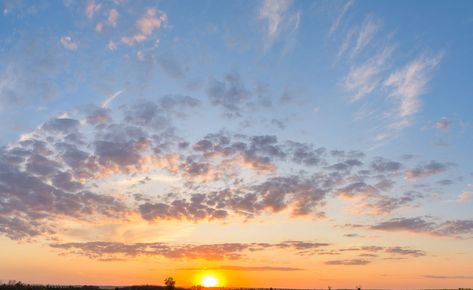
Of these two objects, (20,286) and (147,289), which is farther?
(147,289)

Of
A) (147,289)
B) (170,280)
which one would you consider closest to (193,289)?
(147,289)

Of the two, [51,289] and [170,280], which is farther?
[170,280]

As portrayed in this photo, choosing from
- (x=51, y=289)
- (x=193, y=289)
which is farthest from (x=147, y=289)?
(x=51, y=289)

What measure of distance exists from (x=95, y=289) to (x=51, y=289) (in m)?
15.4

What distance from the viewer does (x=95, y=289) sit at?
357 feet

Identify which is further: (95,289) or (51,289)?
(95,289)

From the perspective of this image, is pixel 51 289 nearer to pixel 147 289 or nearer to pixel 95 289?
pixel 95 289

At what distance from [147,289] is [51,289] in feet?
98.0

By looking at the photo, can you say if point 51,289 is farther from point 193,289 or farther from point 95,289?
point 193,289

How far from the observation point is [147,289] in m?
120

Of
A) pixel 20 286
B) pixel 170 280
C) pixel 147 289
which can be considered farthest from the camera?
pixel 147 289

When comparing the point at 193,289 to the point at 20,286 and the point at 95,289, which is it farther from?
the point at 20,286

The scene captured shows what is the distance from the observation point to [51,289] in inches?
3725

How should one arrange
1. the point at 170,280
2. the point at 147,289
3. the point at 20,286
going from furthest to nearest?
the point at 147,289 < the point at 170,280 < the point at 20,286
